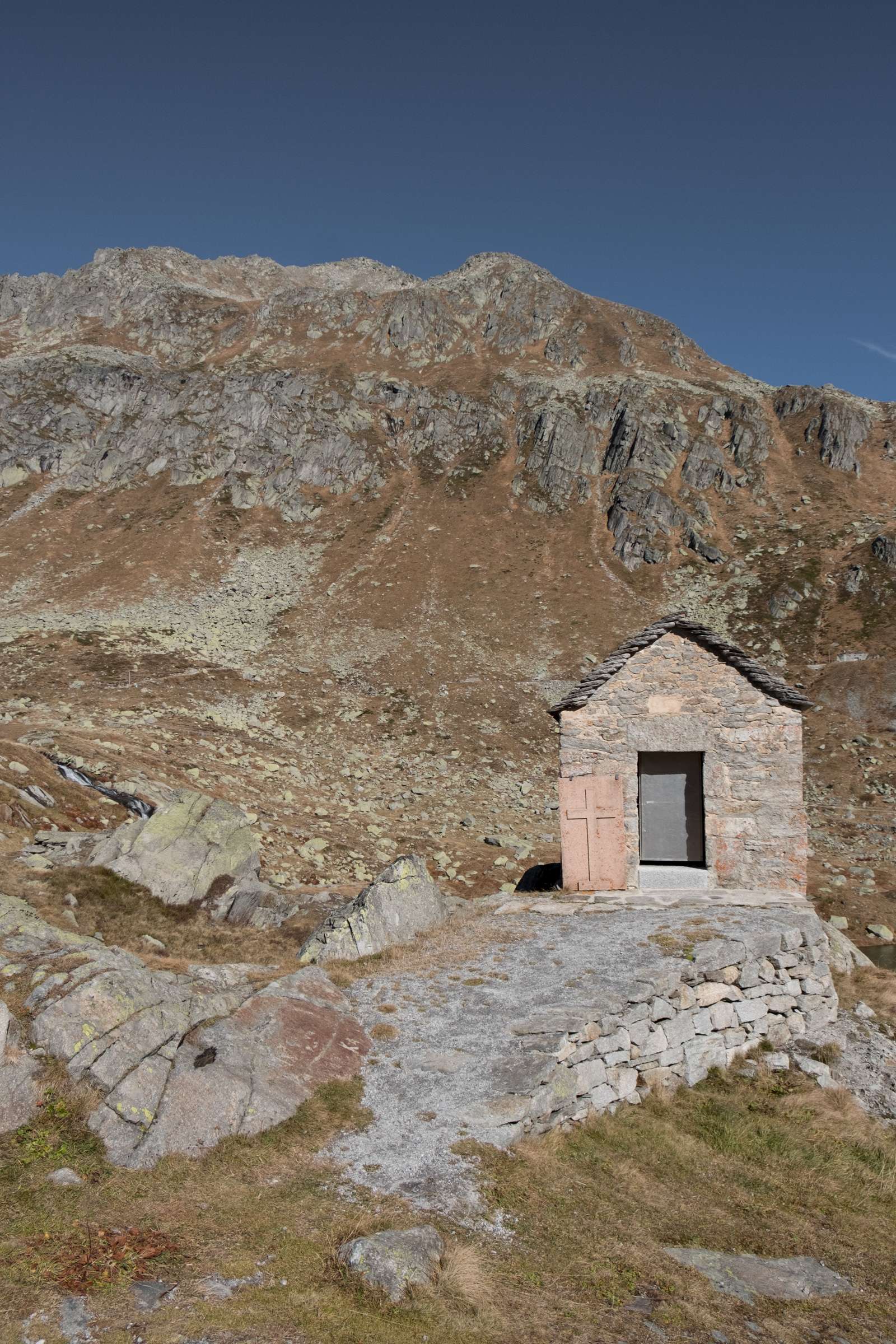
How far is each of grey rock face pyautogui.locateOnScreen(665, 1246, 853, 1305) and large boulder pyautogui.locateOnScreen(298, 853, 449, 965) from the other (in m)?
7.59

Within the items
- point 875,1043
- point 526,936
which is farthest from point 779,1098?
point 526,936

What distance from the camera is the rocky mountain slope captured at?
34.0 m

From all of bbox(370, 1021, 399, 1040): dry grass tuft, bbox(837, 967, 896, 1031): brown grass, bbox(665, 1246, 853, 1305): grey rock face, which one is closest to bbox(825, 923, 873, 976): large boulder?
bbox(837, 967, 896, 1031): brown grass

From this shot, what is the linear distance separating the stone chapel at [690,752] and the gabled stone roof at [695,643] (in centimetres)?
3

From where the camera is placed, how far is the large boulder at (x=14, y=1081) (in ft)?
26.2

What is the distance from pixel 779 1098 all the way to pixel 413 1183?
6.55m

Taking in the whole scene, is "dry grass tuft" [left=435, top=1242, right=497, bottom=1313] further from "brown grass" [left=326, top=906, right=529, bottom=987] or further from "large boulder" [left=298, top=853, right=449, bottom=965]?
"large boulder" [left=298, top=853, right=449, bottom=965]

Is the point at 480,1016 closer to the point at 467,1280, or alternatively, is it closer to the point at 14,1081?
the point at 467,1280

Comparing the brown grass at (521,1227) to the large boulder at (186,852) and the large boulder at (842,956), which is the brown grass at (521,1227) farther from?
the large boulder at (186,852)

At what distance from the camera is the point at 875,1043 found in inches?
548

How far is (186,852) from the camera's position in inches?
777

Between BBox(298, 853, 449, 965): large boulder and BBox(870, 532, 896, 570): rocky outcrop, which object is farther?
BBox(870, 532, 896, 570): rocky outcrop

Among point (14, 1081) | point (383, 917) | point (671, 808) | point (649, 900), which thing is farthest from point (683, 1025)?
point (14, 1081)

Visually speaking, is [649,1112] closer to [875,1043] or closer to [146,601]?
[875,1043]
